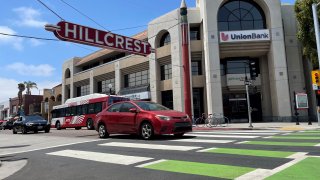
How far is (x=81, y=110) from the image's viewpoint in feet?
89.8

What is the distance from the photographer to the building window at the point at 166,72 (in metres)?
33.4

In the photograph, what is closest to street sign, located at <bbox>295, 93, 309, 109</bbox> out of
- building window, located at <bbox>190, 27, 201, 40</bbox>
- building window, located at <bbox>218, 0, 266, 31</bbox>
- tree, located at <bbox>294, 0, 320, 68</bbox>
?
tree, located at <bbox>294, 0, 320, 68</bbox>

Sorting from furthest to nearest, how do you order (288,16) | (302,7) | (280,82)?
(288,16) < (280,82) < (302,7)

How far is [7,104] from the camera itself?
294ft

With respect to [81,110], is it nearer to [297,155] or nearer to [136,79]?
[136,79]

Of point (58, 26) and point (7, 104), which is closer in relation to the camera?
point (58, 26)

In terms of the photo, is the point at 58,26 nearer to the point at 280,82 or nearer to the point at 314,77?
the point at 314,77

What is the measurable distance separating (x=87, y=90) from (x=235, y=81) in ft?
86.4

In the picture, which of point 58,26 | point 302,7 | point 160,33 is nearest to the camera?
point 58,26

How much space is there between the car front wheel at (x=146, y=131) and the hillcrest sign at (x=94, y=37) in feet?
30.2

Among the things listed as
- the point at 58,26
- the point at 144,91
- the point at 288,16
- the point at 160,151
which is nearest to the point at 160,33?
the point at 144,91

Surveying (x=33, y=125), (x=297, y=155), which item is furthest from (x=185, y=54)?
(x=297, y=155)

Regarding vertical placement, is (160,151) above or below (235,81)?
below

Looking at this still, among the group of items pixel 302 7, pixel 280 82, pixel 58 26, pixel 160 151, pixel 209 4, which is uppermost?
pixel 209 4
